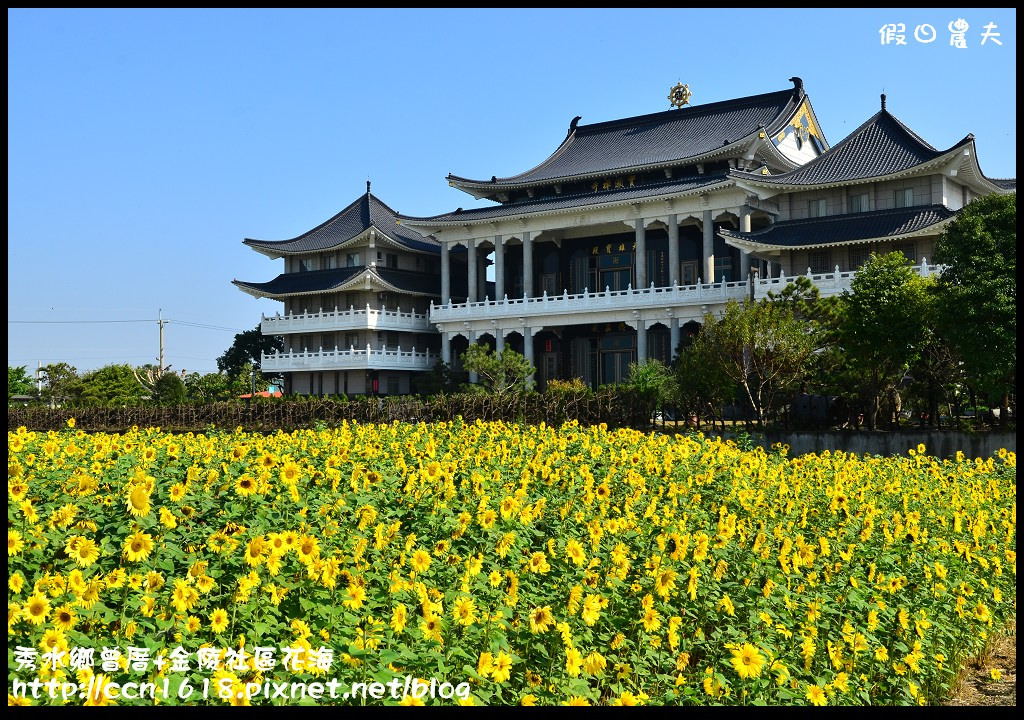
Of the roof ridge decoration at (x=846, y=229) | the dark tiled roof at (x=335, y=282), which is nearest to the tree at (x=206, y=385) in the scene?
the dark tiled roof at (x=335, y=282)

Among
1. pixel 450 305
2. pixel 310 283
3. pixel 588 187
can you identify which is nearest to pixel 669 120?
pixel 588 187

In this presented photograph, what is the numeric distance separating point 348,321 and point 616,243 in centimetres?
1246

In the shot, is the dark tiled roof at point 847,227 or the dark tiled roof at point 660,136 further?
the dark tiled roof at point 660,136

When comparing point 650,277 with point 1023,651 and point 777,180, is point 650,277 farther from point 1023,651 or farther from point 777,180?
point 1023,651

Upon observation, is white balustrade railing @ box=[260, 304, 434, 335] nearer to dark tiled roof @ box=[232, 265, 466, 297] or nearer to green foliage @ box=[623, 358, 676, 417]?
dark tiled roof @ box=[232, 265, 466, 297]

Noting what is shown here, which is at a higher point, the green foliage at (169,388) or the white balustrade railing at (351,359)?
the white balustrade railing at (351,359)

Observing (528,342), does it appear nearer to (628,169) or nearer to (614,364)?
(614,364)

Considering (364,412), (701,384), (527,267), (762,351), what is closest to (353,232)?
(527,267)

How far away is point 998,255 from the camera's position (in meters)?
19.5

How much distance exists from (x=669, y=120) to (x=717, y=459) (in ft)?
116

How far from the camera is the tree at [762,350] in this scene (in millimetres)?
24031

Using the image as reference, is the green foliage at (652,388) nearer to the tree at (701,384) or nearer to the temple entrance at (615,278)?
the tree at (701,384)

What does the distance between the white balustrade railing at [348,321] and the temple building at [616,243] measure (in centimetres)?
9

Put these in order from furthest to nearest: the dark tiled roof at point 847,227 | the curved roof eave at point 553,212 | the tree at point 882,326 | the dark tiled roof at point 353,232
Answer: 1. the dark tiled roof at point 353,232
2. the curved roof eave at point 553,212
3. the dark tiled roof at point 847,227
4. the tree at point 882,326
